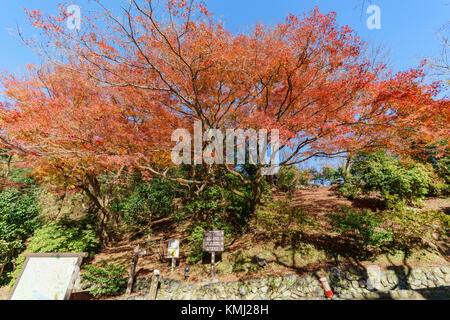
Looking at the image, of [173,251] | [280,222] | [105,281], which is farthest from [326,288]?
[105,281]

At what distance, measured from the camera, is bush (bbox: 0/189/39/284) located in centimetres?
797

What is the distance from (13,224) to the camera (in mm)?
8203

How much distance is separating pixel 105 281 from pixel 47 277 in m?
3.28

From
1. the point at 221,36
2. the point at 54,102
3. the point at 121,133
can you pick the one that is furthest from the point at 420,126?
the point at 54,102

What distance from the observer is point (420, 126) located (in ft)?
19.9

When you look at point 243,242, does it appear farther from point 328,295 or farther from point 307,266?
point 328,295

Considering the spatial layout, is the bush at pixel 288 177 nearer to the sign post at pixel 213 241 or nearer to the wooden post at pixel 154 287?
the sign post at pixel 213 241

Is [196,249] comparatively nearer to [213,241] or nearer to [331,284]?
[213,241]

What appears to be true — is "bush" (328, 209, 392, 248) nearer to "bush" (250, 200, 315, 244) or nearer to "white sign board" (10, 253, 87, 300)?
"bush" (250, 200, 315, 244)

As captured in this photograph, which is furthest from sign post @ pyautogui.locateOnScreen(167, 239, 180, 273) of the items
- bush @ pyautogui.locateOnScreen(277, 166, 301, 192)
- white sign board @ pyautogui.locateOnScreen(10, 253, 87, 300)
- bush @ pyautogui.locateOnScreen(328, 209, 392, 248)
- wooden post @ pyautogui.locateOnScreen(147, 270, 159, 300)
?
bush @ pyautogui.locateOnScreen(277, 166, 301, 192)

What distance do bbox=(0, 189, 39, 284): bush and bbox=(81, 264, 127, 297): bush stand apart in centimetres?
526

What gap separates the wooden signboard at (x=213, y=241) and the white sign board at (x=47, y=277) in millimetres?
3729

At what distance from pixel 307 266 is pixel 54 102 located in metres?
11.8

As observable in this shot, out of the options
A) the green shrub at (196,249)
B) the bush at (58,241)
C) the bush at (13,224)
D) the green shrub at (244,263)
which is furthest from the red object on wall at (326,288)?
the bush at (13,224)
